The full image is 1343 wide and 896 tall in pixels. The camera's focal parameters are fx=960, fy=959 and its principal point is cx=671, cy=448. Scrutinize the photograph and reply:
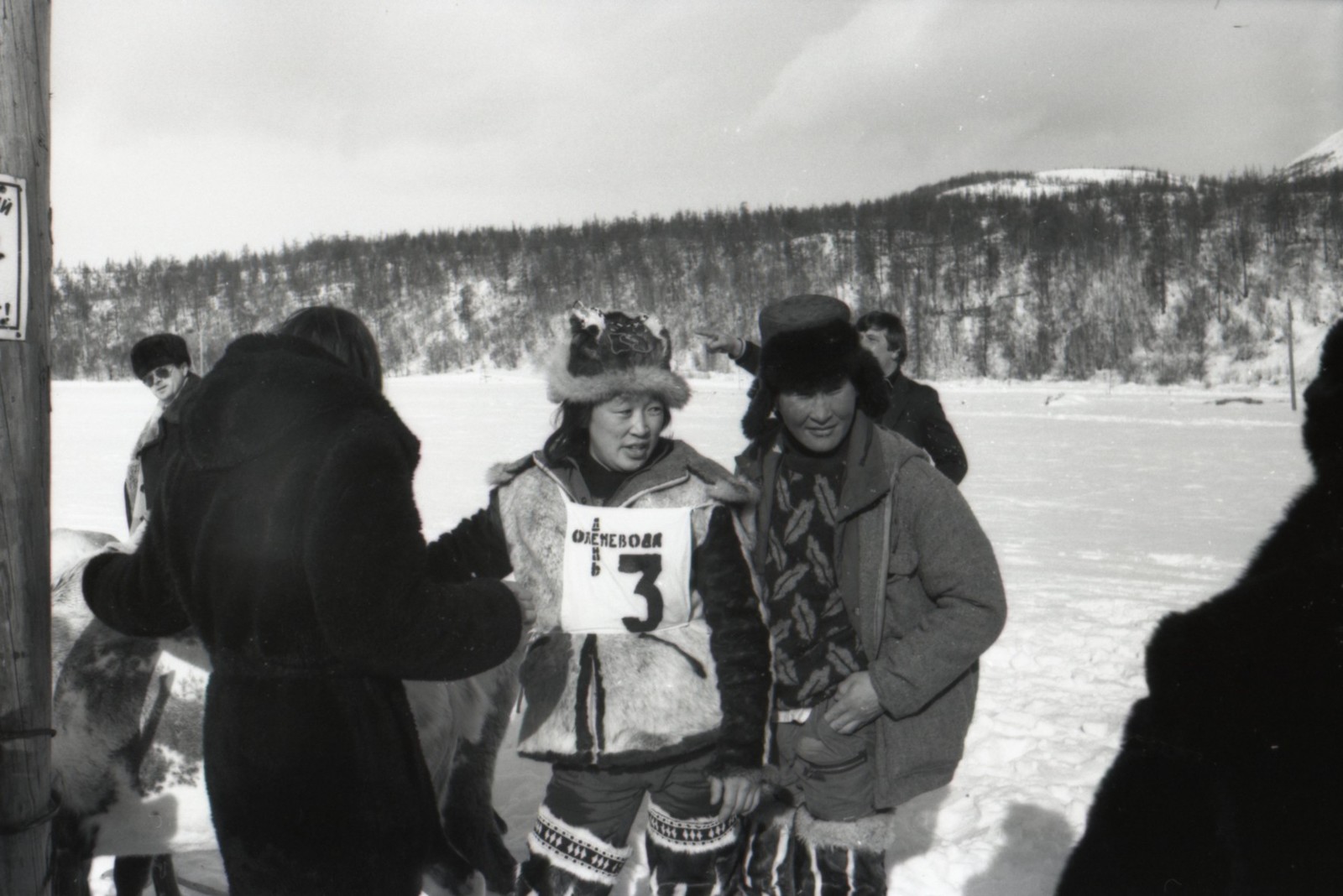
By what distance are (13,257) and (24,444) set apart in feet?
1.05

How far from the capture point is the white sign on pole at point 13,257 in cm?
161

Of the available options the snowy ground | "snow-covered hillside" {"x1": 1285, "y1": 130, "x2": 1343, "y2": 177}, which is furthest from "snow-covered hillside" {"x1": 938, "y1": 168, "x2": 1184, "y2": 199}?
the snowy ground

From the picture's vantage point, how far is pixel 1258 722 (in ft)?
3.52

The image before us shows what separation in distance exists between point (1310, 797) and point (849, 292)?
168 feet

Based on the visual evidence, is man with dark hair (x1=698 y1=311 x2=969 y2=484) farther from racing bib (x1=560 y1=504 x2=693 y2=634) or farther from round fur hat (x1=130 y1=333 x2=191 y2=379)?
round fur hat (x1=130 y1=333 x2=191 y2=379)

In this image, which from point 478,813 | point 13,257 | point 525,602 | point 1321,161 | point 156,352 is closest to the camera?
point 13,257

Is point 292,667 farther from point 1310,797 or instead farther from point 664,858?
point 1310,797

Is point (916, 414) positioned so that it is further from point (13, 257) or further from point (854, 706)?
point (13, 257)

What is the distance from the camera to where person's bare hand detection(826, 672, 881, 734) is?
199 centimetres

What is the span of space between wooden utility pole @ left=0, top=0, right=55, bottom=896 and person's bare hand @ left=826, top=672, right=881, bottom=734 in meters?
1.52

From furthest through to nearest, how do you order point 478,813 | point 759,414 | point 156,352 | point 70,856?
point 156,352 < point 478,813 < point 70,856 < point 759,414

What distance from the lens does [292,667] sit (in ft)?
5.04

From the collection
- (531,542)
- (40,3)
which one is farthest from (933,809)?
(40,3)

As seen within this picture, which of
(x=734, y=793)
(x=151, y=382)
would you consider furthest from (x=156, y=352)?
(x=734, y=793)
